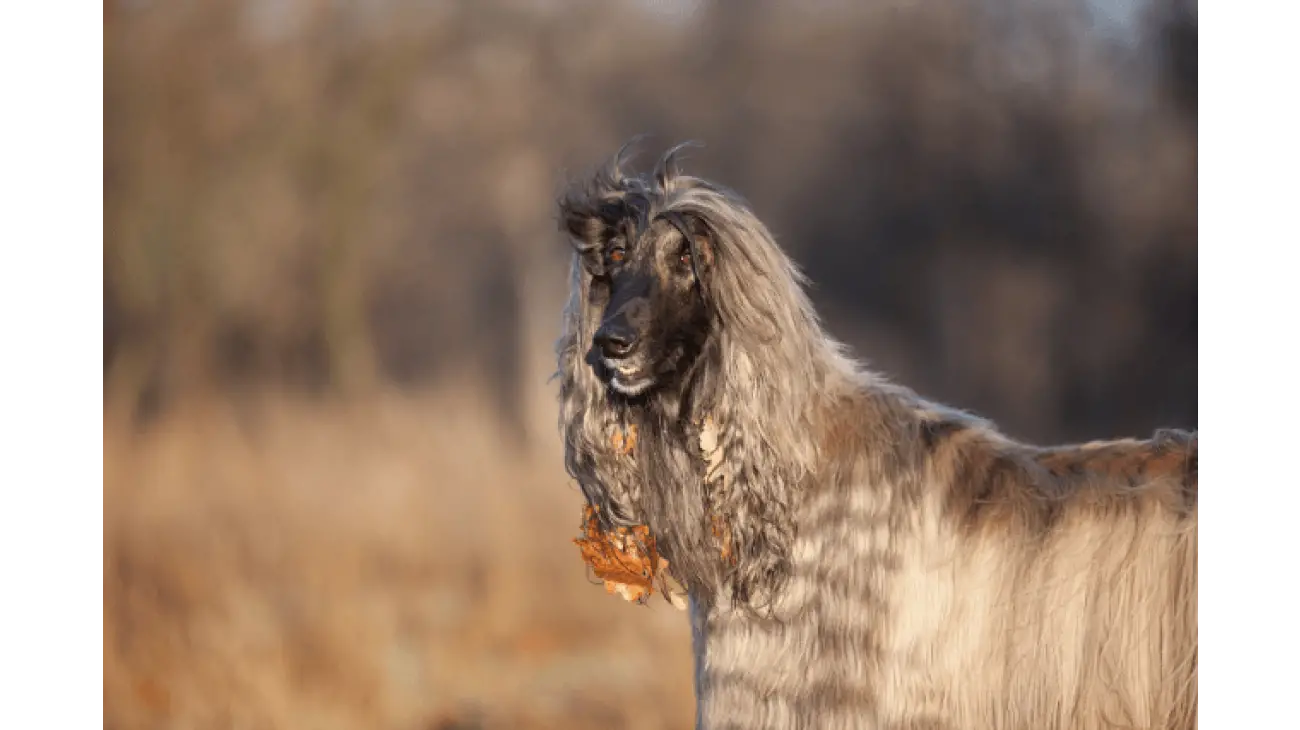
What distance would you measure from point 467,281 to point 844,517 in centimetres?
178

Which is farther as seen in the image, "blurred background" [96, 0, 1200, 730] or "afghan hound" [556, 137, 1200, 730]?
"blurred background" [96, 0, 1200, 730]

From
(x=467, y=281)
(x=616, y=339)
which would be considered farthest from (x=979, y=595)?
(x=467, y=281)

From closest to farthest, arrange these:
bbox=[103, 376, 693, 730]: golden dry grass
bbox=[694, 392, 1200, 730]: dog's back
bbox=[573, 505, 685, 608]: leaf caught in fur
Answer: bbox=[694, 392, 1200, 730]: dog's back
bbox=[573, 505, 685, 608]: leaf caught in fur
bbox=[103, 376, 693, 730]: golden dry grass

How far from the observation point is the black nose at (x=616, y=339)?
1.98 meters

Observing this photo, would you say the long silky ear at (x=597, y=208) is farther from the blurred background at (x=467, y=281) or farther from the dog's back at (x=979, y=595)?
the blurred background at (x=467, y=281)

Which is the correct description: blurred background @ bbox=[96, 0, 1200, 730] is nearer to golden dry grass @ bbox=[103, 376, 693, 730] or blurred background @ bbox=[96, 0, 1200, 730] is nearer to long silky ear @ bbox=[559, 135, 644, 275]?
golden dry grass @ bbox=[103, 376, 693, 730]

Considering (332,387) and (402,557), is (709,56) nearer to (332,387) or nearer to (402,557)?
(332,387)

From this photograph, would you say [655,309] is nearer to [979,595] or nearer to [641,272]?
[641,272]

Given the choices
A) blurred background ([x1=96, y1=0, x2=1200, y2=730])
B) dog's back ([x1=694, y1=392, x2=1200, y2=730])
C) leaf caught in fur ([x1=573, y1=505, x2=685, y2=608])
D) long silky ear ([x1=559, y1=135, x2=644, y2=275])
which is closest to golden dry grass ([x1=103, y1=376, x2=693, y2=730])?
blurred background ([x1=96, y1=0, x2=1200, y2=730])

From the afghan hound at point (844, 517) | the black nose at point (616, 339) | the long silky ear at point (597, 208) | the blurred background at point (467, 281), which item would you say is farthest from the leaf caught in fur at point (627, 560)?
the blurred background at point (467, 281)

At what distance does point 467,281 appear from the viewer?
3.45 m

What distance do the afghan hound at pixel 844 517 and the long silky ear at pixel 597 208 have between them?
Answer: 0.02 meters

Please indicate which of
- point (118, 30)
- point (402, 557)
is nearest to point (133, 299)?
point (118, 30)

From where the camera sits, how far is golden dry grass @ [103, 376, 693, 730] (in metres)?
3.14
